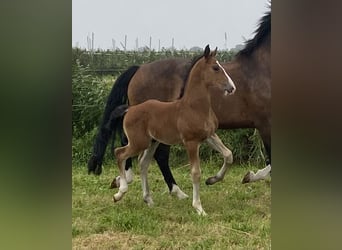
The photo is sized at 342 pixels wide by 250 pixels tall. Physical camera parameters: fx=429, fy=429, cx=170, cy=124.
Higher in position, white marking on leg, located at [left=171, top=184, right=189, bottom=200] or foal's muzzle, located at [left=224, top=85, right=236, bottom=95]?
foal's muzzle, located at [left=224, top=85, right=236, bottom=95]

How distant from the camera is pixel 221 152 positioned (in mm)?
1520

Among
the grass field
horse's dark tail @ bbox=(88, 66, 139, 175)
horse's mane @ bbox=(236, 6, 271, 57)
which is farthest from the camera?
horse's dark tail @ bbox=(88, 66, 139, 175)

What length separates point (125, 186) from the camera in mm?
1539

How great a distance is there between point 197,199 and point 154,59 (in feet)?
1.72

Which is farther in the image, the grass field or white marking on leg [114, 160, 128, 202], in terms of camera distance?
white marking on leg [114, 160, 128, 202]

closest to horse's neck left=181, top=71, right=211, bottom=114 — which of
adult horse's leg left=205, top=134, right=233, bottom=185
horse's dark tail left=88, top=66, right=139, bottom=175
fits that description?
adult horse's leg left=205, top=134, right=233, bottom=185

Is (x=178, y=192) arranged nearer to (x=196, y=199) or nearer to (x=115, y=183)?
(x=196, y=199)

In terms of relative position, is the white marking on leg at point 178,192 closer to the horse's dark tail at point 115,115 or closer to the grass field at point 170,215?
the grass field at point 170,215

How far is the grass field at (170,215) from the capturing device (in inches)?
56.0

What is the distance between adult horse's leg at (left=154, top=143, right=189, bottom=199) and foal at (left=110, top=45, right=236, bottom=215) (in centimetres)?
2

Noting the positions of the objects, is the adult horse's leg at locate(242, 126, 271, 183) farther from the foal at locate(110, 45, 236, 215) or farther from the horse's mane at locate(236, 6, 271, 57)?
the horse's mane at locate(236, 6, 271, 57)

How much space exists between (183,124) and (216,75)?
0.21 meters

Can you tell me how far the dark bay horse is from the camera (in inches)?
58.9
